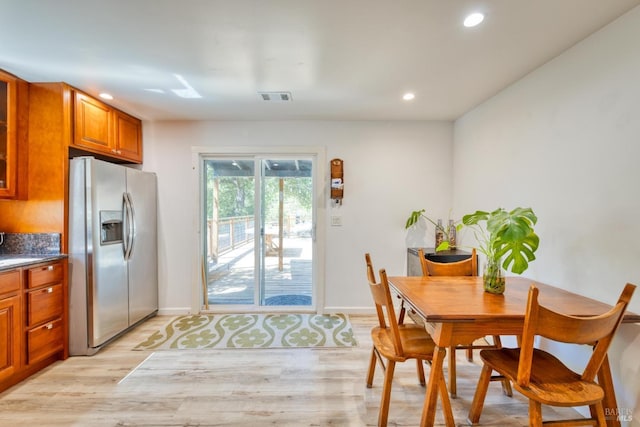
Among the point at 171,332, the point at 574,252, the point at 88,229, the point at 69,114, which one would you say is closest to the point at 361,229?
the point at 574,252

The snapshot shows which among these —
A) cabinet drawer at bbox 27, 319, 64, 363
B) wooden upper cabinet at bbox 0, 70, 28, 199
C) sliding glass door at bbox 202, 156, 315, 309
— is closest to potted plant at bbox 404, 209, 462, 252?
sliding glass door at bbox 202, 156, 315, 309

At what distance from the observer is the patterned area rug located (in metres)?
2.72

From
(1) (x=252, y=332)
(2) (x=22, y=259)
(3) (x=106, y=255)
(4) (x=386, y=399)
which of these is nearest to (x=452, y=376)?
(4) (x=386, y=399)

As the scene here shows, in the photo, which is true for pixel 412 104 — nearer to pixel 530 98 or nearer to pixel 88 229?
pixel 530 98

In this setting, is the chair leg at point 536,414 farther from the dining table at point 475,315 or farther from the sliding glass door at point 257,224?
the sliding glass door at point 257,224

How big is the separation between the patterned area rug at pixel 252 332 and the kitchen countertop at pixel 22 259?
1.07 m

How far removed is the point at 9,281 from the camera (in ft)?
6.57

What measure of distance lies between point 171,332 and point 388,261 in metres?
2.57

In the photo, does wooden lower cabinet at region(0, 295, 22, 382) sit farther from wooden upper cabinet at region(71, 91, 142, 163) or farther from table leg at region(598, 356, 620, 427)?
table leg at region(598, 356, 620, 427)

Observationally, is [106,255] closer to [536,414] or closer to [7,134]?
[7,134]

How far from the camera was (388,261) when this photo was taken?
11.5 feet

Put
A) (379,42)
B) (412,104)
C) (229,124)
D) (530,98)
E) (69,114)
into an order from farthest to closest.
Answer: (229,124) < (412,104) < (69,114) < (530,98) < (379,42)

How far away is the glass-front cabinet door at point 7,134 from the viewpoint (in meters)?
2.26

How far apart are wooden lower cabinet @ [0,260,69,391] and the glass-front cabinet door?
0.73 m
